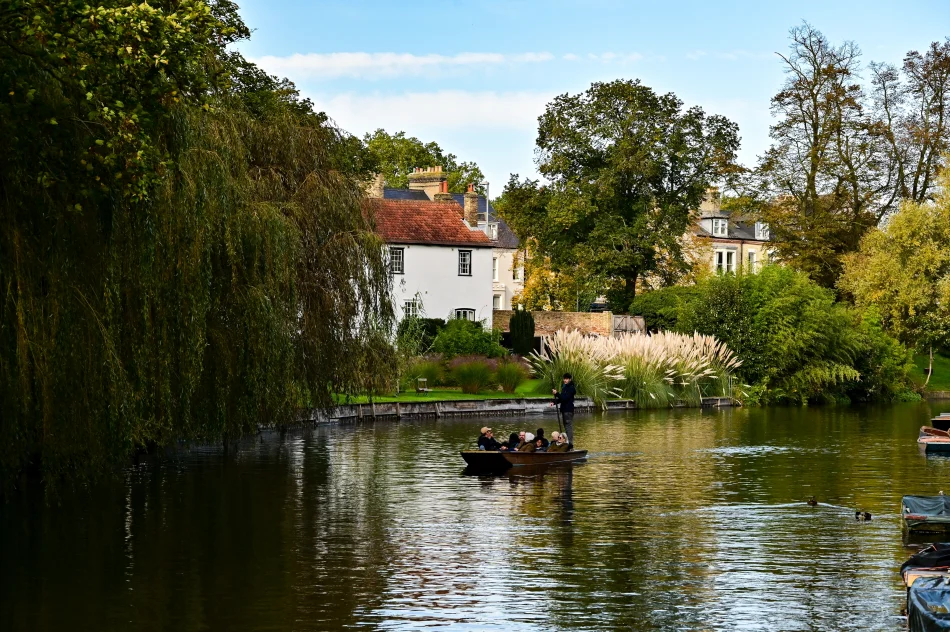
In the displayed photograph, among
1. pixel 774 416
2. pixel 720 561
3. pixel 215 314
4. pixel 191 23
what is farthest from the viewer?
pixel 774 416

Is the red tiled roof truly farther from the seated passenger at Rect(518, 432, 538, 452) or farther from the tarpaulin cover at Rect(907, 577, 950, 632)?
the tarpaulin cover at Rect(907, 577, 950, 632)

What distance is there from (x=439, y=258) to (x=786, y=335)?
741 inches

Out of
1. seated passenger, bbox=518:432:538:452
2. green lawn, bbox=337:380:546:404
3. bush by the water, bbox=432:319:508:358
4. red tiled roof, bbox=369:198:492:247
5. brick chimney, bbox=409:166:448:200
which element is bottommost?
seated passenger, bbox=518:432:538:452

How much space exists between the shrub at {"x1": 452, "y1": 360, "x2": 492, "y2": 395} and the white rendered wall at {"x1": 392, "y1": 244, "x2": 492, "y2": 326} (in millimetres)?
12173

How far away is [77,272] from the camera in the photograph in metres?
17.6

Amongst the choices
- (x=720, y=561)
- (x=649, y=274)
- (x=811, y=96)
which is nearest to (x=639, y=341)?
(x=649, y=274)

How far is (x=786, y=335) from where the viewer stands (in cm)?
5594

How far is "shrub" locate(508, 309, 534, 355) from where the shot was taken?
201 ft

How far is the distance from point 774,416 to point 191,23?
120 ft

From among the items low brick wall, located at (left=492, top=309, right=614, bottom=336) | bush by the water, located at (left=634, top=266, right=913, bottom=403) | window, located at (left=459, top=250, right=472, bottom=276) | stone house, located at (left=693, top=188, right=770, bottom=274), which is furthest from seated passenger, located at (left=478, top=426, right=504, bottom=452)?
stone house, located at (left=693, top=188, right=770, bottom=274)

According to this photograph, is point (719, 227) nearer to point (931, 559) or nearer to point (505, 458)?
point (505, 458)

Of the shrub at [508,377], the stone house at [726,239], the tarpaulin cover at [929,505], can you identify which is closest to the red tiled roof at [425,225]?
the shrub at [508,377]

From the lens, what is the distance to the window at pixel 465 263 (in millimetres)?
66562

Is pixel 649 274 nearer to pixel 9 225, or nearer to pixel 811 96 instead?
pixel 811 96
